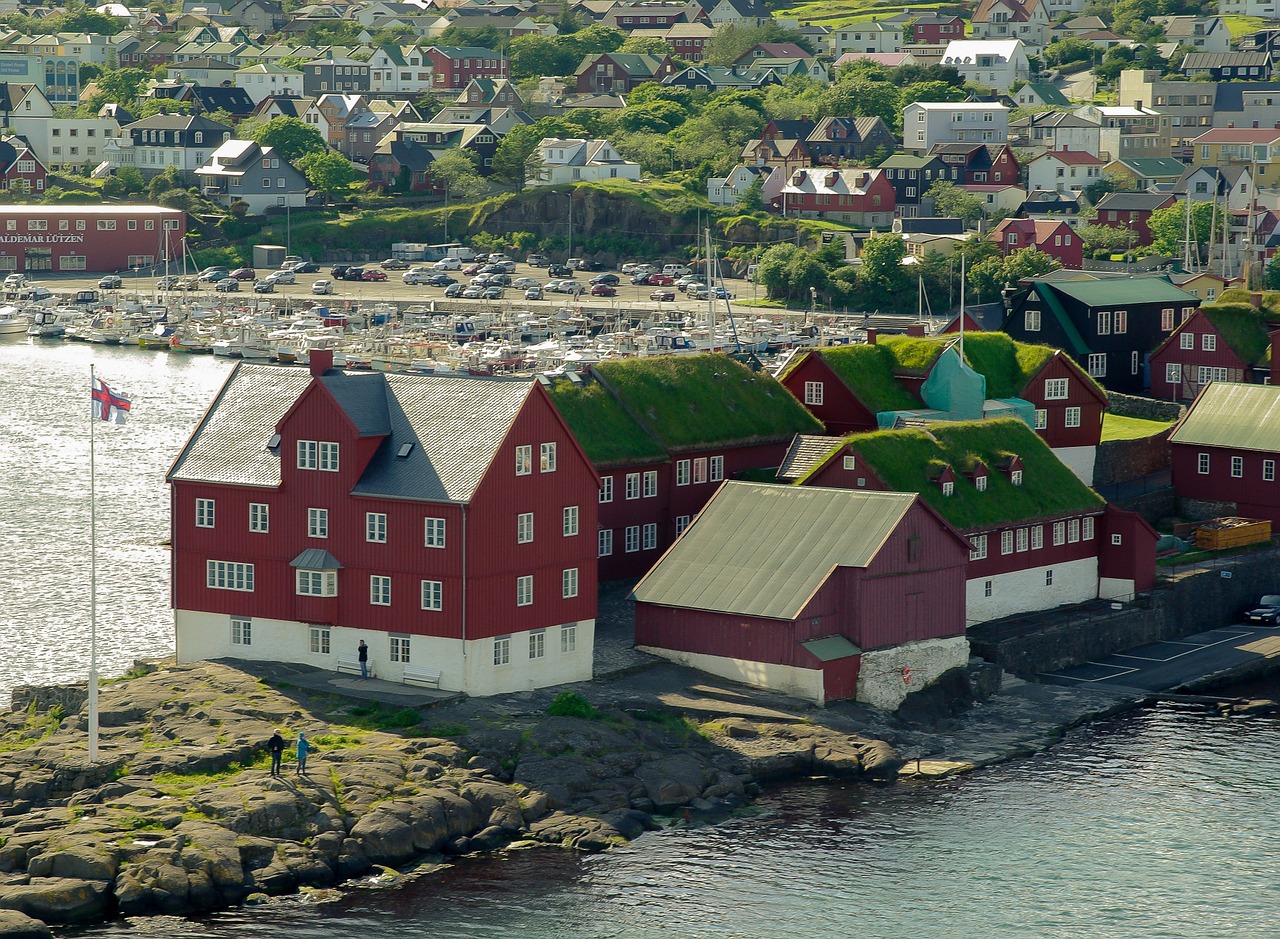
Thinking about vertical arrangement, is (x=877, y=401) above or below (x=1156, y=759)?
above

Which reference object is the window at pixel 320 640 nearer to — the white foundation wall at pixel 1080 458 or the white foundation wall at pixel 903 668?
the white foundation wall at pixel 903 668

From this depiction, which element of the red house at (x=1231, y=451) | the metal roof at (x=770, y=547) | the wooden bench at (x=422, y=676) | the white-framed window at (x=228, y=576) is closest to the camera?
the wooden bench at (x=422, y=676)

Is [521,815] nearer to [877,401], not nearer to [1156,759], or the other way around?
[1156,759]

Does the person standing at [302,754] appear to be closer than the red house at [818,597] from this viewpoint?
Yes

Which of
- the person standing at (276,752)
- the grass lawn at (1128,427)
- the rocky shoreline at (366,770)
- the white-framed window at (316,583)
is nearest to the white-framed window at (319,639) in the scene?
the white-framed window at (316,583)

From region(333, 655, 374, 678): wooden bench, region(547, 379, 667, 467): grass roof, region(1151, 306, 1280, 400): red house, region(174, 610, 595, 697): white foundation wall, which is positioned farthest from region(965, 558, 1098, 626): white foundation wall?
region(1151, 306, 1280, 400): red house

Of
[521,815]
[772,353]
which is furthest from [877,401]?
[772,353]

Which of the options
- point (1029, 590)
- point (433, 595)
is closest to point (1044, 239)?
point (1029, 590)

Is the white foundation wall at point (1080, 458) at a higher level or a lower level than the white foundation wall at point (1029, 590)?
higher
